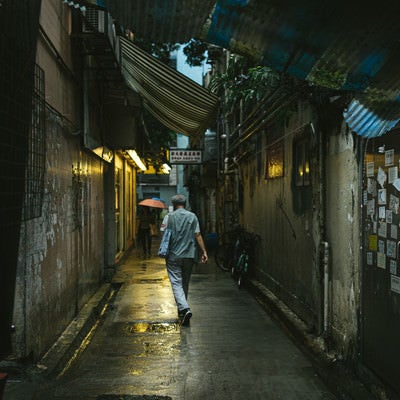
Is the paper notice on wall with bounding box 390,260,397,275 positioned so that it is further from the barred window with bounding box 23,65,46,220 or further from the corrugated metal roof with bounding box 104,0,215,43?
the barred window with bounding box 23,65,46,220

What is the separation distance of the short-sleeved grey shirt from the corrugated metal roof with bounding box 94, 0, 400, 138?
16.4ft

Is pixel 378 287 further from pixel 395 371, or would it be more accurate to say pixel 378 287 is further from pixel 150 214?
pixel 150 214

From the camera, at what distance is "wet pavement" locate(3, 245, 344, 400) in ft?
18.2

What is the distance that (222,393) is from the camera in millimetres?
5523

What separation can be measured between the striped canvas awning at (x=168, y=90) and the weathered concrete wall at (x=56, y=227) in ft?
3.85

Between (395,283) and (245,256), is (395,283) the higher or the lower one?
the higher one

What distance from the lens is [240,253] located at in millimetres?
13273

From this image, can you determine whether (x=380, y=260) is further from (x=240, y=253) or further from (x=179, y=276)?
(x=240, y=253)

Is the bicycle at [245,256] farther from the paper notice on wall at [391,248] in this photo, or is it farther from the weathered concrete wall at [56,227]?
the paper notice on wall at [391,248]

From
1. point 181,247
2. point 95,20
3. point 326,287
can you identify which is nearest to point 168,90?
point 95,20

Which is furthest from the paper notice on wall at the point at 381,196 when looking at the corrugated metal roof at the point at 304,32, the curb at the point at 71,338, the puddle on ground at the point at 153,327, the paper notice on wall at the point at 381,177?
the puddle on ground at the point at 153,327

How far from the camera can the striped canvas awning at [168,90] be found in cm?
880

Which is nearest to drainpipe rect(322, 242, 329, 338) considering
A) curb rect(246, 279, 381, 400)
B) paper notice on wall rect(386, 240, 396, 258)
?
curb rect(246, 279, 381, 400)

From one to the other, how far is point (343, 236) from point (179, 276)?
3.38 meters
